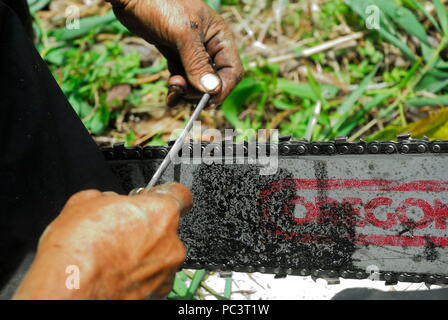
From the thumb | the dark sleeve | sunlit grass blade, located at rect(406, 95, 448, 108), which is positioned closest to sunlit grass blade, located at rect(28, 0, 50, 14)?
the dark sleeve

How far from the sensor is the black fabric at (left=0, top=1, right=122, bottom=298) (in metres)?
1.42

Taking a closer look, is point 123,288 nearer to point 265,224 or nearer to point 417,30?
point 265,224

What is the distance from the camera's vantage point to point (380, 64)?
312 centimetres

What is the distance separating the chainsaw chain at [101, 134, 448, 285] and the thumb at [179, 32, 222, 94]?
0.71ft

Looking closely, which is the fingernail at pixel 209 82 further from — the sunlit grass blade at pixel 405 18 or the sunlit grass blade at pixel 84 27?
the sunlit grass blade at pixel 84 27

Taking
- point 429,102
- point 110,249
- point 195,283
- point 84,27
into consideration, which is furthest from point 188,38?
point 84,27

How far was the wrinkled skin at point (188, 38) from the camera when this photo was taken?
71.5 inches

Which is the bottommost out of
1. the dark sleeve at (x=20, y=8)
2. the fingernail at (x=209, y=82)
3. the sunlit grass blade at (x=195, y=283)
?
the sunlit grass blade at (x=195, y=283)

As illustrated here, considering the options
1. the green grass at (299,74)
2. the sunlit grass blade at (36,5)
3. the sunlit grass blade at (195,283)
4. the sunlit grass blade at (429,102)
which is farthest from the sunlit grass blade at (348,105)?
the sunlit grass blade at (36,5)

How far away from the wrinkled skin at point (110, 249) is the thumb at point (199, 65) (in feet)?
1.99

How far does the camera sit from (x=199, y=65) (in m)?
1.81
